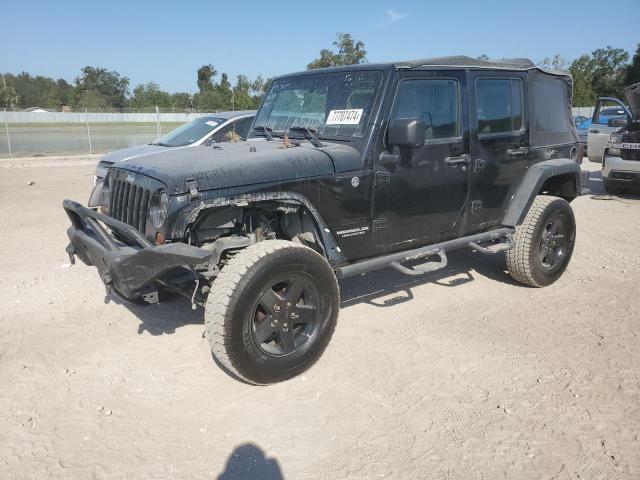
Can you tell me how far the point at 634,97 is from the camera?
9836 millimetres

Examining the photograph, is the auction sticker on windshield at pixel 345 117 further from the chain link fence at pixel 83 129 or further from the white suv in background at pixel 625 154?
the chain link fence at pixel 83 129

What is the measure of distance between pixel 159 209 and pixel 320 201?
3.58 feet

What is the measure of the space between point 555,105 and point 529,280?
1.88m

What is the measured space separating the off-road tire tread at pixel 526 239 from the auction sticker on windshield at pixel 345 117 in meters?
2.19

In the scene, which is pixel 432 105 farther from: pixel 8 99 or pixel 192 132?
pixel 8 99

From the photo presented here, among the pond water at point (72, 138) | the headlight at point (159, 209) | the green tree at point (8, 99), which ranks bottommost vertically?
the headlight at point (159, 209)

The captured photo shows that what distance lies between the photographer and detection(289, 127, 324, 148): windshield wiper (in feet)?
12.6

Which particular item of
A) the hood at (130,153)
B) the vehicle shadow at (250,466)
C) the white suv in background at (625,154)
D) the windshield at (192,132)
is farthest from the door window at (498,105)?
the white suv in background at (625,154)

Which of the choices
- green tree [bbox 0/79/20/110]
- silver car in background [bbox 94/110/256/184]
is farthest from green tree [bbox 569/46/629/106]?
green tree [bbox 0/79/20/110]

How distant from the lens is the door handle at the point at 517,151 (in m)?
4.74

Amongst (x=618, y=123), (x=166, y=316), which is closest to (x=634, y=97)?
(x=618, y=123)

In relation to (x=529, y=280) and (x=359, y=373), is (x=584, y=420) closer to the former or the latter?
(x=359, y=373)

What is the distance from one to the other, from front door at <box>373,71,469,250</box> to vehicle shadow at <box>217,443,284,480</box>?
6.04ft

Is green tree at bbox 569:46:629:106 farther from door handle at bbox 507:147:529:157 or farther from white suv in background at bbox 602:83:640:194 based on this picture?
door handle at bbox 507:147:529:157
